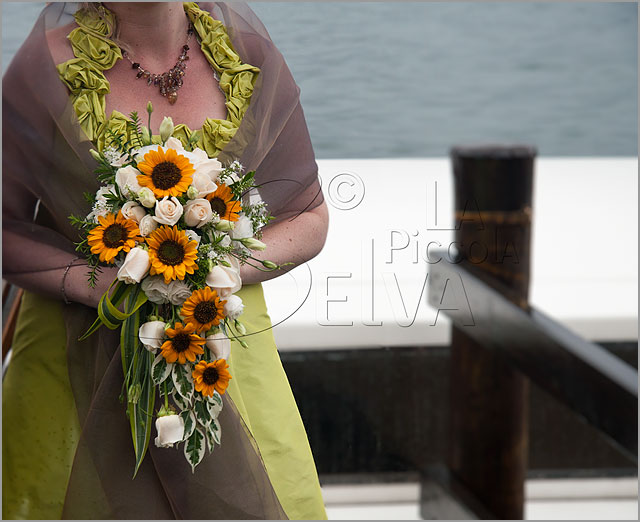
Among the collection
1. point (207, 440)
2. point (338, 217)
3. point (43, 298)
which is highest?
point (338, 217)

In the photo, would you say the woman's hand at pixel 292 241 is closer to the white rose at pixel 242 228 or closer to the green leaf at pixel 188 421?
the white rose at pixel 242 228

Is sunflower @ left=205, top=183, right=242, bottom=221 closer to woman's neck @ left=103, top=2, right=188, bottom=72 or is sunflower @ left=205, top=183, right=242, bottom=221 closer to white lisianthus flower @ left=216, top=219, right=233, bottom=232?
white lisianthus flower @ left=216, top=219, right=233, bottom=232

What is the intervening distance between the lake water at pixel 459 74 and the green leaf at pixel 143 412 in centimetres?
41

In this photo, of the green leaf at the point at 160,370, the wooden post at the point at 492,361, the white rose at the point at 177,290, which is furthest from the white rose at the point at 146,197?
the wooden post at the point at 492,361

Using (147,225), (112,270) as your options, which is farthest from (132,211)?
(112,270)

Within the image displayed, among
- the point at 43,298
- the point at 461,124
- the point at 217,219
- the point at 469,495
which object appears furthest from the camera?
the point at 469,495

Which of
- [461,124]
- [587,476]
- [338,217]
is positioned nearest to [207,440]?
[338,217]

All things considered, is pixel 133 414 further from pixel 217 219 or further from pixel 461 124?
pixel 461 124

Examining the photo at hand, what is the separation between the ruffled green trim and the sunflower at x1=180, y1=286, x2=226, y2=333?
0.21m

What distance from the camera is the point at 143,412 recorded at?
105cm

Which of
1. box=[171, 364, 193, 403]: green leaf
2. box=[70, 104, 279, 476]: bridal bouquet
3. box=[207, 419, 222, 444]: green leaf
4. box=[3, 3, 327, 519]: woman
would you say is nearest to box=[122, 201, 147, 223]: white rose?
box=[70, 104, 279, 476]: bridal bouquet

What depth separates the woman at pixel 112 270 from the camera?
1.05 metres

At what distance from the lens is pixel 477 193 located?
49.6 inches

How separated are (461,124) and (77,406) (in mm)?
770
